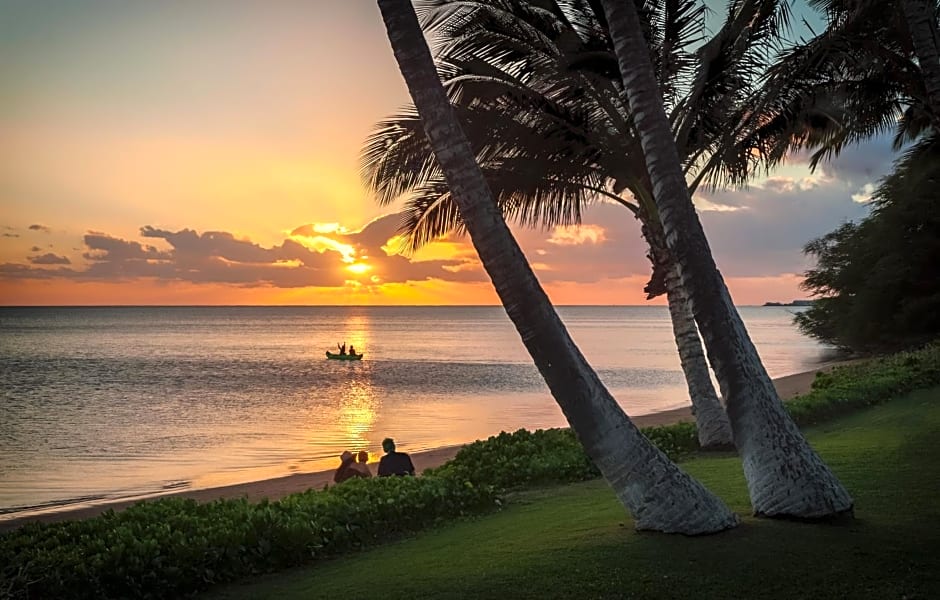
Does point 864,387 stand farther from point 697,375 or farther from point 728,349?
point 728,349

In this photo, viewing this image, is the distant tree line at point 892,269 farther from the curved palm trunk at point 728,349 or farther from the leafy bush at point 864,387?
the curved palm trunk at point 728,349

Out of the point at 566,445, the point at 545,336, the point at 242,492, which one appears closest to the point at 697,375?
the point at 566,445

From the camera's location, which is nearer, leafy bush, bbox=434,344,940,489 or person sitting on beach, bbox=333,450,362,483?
leafy bush, bbox=434,344,940,489

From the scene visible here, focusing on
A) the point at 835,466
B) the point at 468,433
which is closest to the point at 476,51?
the point at 835,466

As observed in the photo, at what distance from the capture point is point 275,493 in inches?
590

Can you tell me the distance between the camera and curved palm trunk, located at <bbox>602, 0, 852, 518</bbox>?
6766 millimetres

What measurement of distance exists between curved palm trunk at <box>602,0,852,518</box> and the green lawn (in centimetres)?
28

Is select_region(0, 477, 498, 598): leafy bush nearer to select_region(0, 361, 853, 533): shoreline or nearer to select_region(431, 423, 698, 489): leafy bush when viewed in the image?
select_region(431, 423, 698, 489): leafy bush

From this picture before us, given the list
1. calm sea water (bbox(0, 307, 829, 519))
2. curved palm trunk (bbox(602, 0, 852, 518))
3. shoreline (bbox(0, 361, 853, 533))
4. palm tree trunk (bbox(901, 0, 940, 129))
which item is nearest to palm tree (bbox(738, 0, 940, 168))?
palm tree trunk (bbox(901, 0, 940, 129))

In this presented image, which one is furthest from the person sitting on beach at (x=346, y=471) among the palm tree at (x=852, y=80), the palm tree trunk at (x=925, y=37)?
the palm tree trunk at (x=925, y=37)

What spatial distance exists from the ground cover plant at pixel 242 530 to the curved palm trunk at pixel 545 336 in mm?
1147

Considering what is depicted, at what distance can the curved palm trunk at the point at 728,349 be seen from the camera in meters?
6.77

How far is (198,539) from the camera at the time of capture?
276 inches

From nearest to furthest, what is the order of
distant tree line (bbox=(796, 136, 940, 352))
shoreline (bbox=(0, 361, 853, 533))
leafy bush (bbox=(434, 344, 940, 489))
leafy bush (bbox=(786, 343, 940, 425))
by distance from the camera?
leafy bush (bbox=(434, 344, 940, 489)), shoreline (bbox=(0, 361, 853, 533)), leafy bush (bbox=(786, 343, 940, 425)), distant tree line (bbox=(796, 136, 940, 352))
